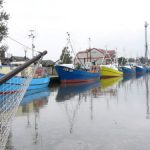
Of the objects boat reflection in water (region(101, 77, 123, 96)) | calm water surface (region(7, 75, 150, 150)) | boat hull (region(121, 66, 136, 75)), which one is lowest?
boat reflection in water (region(101, 77, 123, 96))

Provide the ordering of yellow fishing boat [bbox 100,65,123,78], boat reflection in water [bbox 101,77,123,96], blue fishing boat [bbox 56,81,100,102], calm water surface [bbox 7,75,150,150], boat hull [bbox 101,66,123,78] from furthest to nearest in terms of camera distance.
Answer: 1. boat hull [bbox 101,66,123,78]
2. yellow fishing boat [bbox 100,65,123,78]
3. boat reflection in water [bbox 101,77,123,96]
4. blue fishing boat [bbox 56,81,100,102]
5. calm water surface [bbox 7,75,150,150]

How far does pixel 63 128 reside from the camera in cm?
1084

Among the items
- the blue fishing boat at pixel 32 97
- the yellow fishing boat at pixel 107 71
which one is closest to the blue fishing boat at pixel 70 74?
the blue fishing boat at pixel 32 97

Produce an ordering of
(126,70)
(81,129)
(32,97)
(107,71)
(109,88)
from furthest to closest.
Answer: (126,70) < (107,71) < (109,88) < (32,97) < (81,129)

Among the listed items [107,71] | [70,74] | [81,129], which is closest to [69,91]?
[70,74]

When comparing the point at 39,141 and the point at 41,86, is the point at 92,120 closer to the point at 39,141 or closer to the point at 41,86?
the point at 39,141

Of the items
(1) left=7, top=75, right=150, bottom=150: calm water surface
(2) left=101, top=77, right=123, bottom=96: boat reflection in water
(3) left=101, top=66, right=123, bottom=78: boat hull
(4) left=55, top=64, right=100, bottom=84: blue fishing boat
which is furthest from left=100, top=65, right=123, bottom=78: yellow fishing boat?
(1) left=7, top=75, right=150, bottom=150: calm water surface

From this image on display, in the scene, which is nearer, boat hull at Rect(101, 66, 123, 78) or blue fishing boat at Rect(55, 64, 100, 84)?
blue fishing boat at Rect(55, 64, 100, 84)

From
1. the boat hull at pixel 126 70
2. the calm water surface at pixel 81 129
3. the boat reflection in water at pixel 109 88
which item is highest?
the boat hull at pixel 126 70

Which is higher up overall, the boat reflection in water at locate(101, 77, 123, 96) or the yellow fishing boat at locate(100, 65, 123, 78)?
the yellow fishing boat at locate(100, 65, 123, 78)

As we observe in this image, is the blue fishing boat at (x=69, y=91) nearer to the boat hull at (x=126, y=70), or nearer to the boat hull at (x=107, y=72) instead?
the boat hull at (x=107, y=72)

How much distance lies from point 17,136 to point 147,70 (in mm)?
78147

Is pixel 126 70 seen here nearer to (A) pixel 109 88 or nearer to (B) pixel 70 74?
(B) pixel 70 74

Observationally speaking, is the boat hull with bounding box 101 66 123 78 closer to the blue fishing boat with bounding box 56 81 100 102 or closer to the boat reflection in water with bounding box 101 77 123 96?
the boat reflection in water with bounding box 101 77 123 96
